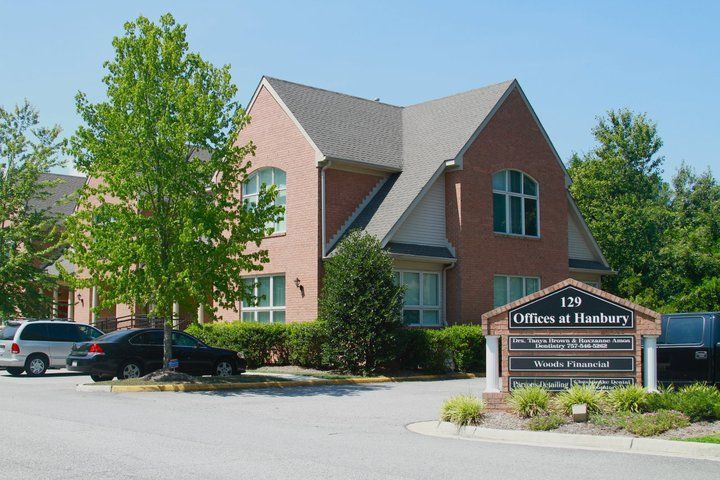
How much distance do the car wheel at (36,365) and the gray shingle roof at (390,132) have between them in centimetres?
1034

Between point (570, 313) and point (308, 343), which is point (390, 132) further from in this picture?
point (570, 313)

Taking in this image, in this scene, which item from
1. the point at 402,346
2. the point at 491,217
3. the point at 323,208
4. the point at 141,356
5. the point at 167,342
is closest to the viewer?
the point at 167,342

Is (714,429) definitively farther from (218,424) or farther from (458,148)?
(458,148)

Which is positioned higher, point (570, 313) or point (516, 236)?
point (516, 236)

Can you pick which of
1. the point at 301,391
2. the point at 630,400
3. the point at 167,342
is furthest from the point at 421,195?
the point at 630,400

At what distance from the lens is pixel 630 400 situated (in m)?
13.3

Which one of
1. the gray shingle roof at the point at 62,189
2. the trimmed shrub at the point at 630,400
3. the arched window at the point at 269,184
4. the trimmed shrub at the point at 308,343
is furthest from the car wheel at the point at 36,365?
the gray shingle roof at the point at 62,189

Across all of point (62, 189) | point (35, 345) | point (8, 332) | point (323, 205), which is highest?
point (62, 189)

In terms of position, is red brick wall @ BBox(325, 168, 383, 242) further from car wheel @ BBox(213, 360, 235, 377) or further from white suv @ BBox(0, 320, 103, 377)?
white suv @ BBox(0, 320, 103, 377)

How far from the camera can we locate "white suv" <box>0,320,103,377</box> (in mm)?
25703

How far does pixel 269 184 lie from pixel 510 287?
30.2 ft

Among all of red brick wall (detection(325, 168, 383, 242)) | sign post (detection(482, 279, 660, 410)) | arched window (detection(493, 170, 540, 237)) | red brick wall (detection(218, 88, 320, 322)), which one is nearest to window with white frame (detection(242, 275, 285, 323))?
red brick wall (detection(218, 88, 320, 322))

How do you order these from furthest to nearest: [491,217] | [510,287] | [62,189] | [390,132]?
1. [62,189]
2. [390,132]
3. [510,287]
4. [491,217]

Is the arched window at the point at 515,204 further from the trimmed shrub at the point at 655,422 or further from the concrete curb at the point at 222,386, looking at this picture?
the trimmed shrub at the point at 655,422
